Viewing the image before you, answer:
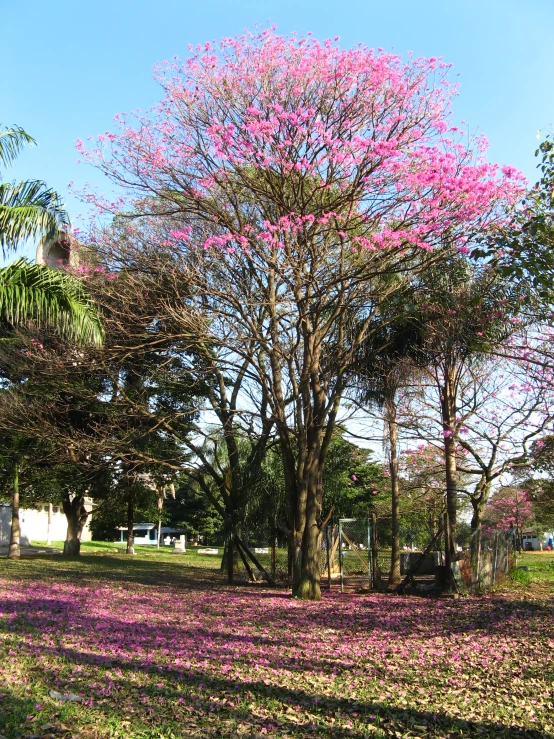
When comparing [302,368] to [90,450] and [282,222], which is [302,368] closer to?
[282,222]

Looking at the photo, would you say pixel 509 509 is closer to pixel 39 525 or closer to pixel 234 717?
pixel 234 717

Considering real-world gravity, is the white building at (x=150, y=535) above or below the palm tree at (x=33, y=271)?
below

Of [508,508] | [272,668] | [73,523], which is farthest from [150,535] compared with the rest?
[272,668]

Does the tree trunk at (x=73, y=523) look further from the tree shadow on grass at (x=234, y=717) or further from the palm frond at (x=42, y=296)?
the tree shadow on grass at (x=234, y=717)

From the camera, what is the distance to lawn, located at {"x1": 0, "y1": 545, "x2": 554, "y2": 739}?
16.3 feet

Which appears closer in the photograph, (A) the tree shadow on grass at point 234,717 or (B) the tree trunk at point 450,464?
(A) the tree shadow on grass at point 234,717

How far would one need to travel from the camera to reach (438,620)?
32.9ft

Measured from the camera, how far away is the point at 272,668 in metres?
6.71

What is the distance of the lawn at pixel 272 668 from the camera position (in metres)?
4.95

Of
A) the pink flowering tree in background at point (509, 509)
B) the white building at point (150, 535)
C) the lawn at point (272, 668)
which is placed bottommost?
the white building at point (150, 535)

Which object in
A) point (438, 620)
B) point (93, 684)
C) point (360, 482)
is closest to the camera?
point (93, 684)

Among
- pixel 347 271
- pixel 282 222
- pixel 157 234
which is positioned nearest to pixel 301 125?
pixel 282 222

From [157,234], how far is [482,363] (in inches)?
317

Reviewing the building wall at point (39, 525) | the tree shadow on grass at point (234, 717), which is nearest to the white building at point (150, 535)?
the building wall at point (39, 525)
